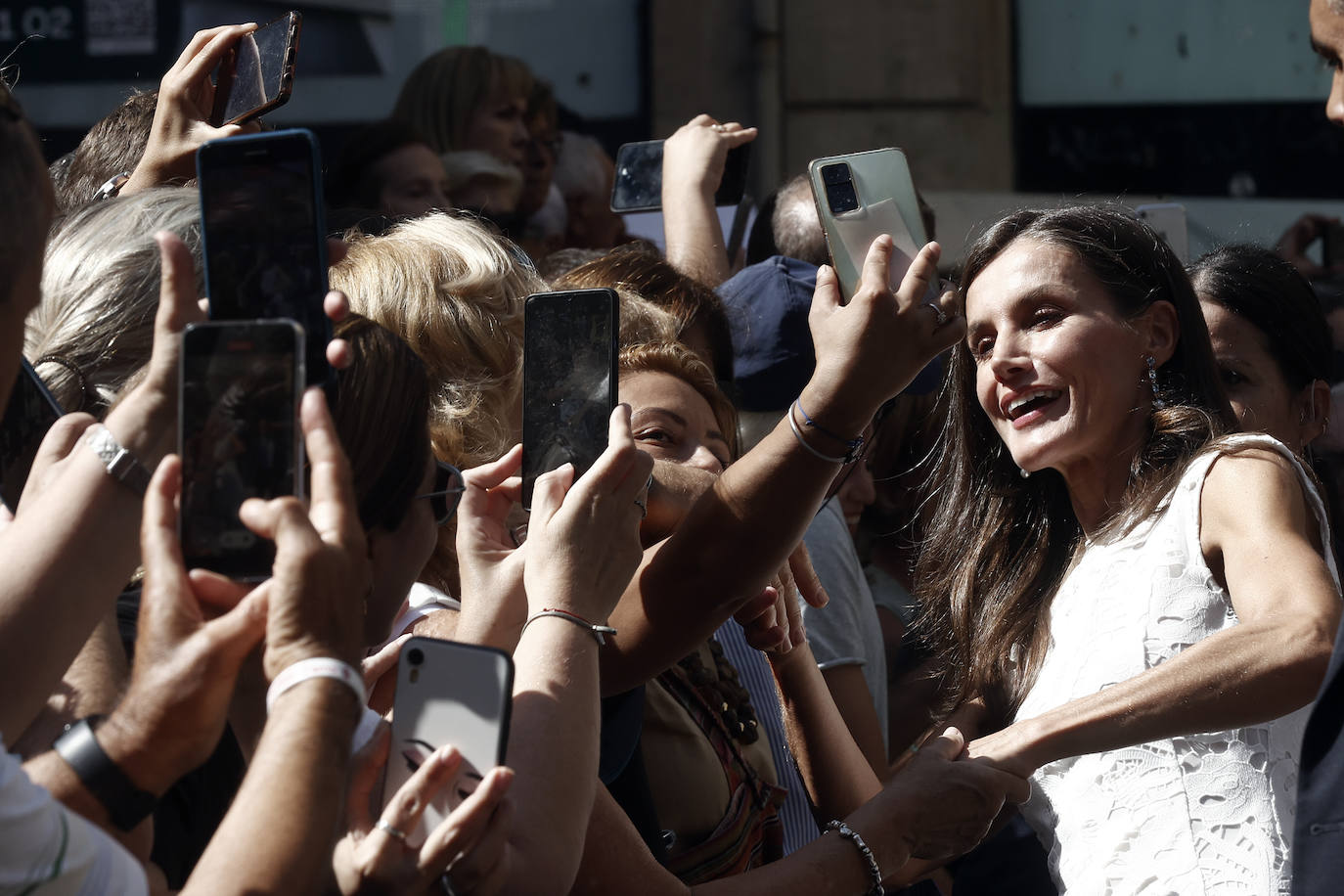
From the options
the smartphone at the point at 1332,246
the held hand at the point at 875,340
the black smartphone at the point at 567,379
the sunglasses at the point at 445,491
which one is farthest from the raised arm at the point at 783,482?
the smartphone at the point at 1332,246

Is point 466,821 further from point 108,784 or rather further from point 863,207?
point 863,207

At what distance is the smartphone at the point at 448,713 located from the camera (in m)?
1.36

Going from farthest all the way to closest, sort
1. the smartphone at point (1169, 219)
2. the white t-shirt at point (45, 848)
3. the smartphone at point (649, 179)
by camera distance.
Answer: the smartphone at point (1169, 219)
the smartphone at point (649, 179)
the white t-shirt at point (45, 848)

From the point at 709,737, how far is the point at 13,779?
3.86 feet

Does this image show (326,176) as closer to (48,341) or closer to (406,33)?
(406,33)

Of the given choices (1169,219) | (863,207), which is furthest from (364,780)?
(1169,219)

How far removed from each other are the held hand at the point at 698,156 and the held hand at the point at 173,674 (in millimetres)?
2168

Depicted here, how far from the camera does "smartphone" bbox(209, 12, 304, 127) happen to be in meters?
2.38

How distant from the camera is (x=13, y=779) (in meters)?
1.09

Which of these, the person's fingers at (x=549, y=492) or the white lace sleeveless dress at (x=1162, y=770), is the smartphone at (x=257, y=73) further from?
the white lace sleeveless dress at (x=1162, y=770)

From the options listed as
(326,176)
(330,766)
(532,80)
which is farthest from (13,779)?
(532,80)

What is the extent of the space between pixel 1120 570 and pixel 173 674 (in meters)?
1.58

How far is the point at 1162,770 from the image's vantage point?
84.7 inches

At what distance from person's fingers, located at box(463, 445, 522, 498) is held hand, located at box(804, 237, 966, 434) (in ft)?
1.23
